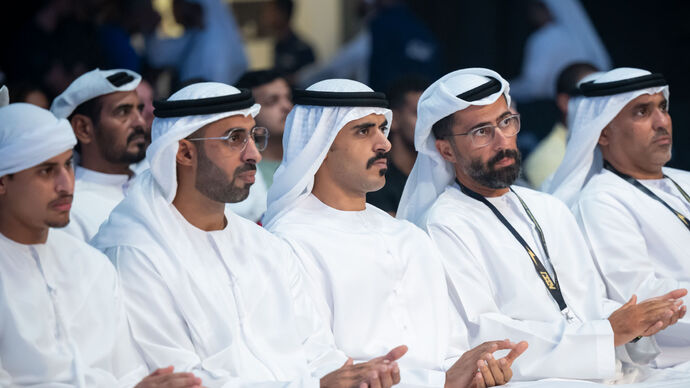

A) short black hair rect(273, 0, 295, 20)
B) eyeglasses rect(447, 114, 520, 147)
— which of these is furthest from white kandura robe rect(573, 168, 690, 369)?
short black hair rect(273, 0, 295, 20)

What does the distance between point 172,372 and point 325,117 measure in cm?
158

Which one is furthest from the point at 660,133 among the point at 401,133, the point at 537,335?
the point at 401,133

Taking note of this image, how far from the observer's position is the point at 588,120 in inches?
229

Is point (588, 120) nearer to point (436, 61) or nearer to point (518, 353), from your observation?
point (518, 353)

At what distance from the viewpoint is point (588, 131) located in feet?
18.9

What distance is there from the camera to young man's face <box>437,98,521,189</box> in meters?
5.07

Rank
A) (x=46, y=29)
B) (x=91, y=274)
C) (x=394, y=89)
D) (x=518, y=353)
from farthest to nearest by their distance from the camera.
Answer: (x=46, y=29)
(x=394, y=89)
(x=518, y=353)
(x=91, y=274)

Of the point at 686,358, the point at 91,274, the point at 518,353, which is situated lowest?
the point at 686,358

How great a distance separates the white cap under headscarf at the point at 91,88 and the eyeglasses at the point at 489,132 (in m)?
1.94

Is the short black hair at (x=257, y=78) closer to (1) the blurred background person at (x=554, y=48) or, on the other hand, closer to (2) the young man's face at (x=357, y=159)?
(2) the young man's face at (x=357, y=159)

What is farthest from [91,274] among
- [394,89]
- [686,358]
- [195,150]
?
[394,89]

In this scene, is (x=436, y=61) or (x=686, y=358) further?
(x=436, y=61)

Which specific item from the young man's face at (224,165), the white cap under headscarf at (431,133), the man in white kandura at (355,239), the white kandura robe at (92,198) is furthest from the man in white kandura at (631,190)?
the white kandura robe at (92,198)

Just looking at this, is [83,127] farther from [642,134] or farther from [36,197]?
[642,134]
